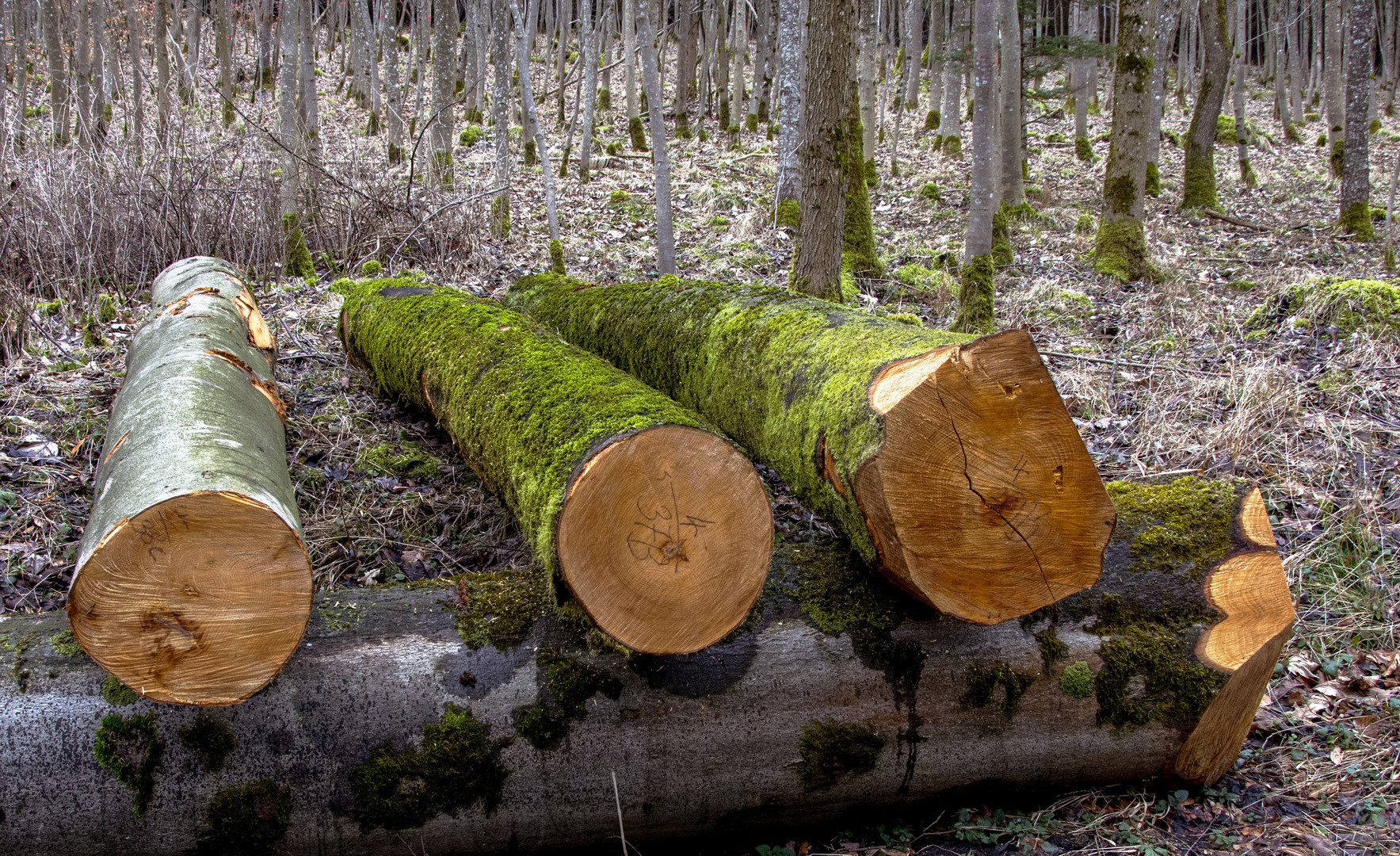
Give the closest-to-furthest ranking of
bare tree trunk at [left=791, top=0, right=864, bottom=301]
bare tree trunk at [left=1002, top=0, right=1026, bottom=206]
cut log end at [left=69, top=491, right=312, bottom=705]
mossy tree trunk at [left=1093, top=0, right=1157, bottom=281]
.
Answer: cut log end at [left=69, top=491, right=312, bottom=705] < bare tree trunk at [left=791, top=0, right=864, bottom=301] < mossy tree trunk at [left=1093, top=0, right=1157, bottom=281] < bare tree trunk at [left=1002, top=0, right=1026, bottom=206]

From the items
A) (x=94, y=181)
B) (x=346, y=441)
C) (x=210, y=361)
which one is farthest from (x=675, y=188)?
(x=210, y=361)

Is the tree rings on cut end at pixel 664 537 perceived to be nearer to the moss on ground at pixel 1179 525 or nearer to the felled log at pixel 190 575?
the felled log at pixel 190 575

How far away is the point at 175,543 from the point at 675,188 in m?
11.2

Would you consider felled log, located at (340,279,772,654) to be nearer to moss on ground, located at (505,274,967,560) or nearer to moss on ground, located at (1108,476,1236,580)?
moss on ground, located at (505,274,967,560)

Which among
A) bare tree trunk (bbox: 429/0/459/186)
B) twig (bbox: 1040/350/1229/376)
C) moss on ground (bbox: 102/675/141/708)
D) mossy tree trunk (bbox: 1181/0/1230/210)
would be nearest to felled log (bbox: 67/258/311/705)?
moss on ground (bbox: 102/675/141/708)

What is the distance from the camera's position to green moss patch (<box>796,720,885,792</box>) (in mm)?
2486

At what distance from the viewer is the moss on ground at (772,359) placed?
8.41 ft

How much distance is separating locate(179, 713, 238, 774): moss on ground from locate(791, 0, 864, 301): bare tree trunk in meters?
5.10

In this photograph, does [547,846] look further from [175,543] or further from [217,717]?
[175,543]

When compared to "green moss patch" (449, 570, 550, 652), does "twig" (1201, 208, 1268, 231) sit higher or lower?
higher

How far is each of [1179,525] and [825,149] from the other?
419 cm

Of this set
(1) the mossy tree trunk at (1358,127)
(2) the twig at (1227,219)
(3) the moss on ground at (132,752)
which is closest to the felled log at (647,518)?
(3) the moss on ground at (132,752)

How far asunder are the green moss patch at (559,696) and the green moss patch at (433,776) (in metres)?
0.09

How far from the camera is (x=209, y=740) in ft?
7.23
